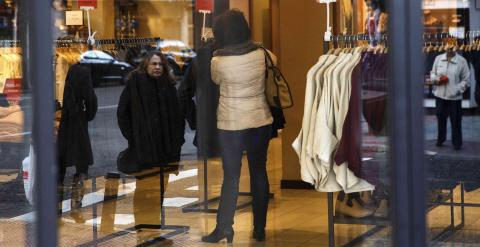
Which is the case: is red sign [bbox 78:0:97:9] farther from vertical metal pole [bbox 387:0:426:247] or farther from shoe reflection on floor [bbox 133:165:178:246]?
vertical metal pole [bbox 387:0:426:247]

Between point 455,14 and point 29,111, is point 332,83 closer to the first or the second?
point 455,14

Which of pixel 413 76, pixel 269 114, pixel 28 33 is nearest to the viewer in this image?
pixel 413 76

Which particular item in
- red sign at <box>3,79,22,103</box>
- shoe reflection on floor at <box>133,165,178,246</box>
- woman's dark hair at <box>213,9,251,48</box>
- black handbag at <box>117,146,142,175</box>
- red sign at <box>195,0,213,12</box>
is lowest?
shoe reflection on floor at <box>133,165,178,246</box>

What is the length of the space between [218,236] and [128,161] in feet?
2.91

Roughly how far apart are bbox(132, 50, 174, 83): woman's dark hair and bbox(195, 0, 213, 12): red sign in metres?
0.66

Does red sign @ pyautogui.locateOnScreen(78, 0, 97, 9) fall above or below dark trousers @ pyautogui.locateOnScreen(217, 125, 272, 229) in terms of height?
above

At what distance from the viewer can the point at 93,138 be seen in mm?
5492

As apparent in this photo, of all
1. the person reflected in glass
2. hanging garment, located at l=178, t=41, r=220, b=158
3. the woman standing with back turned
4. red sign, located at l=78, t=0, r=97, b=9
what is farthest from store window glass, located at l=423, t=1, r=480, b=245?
the person reflected in glass

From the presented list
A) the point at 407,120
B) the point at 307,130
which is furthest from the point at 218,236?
the point at 407,120

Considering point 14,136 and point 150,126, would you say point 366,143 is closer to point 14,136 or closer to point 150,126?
point 14,136

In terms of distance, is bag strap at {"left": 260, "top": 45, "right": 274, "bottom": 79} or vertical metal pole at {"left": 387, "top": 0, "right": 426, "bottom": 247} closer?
vertical metal pole at {"left": 387, "top": 0, "right": 426, "bottom": 247}

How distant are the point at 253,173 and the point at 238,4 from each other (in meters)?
1.92

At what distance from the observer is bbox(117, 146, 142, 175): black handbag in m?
5.76

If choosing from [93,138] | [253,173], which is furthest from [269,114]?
[93,138]
